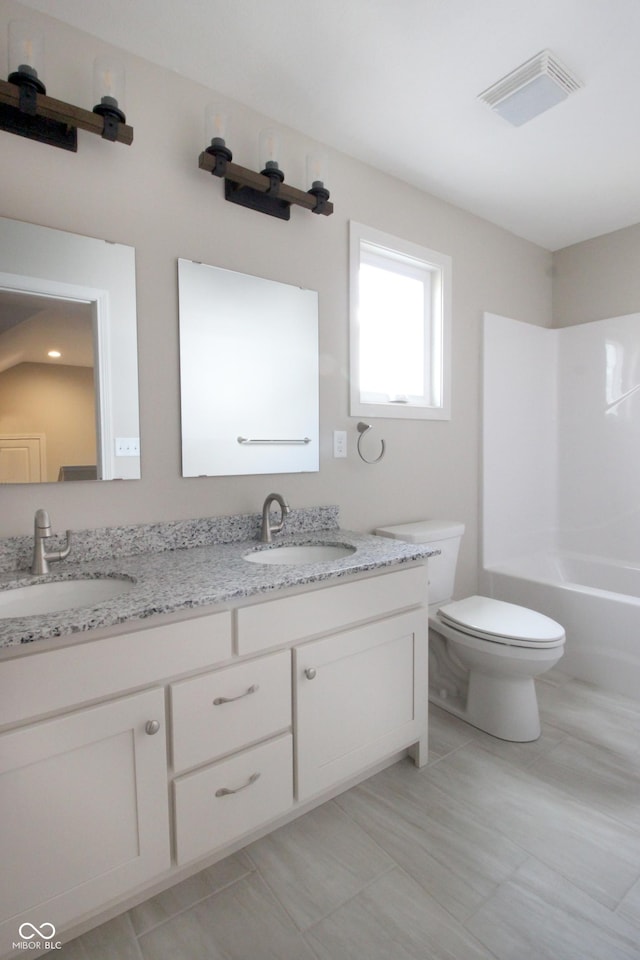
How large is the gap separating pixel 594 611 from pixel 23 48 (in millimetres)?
2978

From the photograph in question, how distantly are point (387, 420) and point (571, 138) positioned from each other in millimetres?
1398

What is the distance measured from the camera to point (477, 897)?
1.22 metres

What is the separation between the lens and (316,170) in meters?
1.86

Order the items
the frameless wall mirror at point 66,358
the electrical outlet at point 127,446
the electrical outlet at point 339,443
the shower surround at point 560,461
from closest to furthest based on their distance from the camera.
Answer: the frameless wall mirror at point 66,358
the electrical outlet at point 127,446
the electrical outlet at point 339,443
the shower surround at point 560,461

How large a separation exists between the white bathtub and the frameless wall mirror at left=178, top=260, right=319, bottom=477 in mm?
1426

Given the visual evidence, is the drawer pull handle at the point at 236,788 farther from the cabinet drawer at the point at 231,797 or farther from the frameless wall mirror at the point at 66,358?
the frameless wall mirror at the point at 66,358

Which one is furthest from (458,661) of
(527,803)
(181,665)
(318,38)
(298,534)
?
(318,38)

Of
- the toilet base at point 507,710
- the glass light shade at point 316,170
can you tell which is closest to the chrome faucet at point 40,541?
the glass light shade at point 316,170

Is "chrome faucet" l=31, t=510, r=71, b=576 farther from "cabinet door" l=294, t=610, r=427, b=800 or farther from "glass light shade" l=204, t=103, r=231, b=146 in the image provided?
"glass light shade" l=204, t=103, r=231, b=146

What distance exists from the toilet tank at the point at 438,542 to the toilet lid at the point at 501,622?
145 millimetres

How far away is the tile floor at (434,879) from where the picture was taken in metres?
1.11

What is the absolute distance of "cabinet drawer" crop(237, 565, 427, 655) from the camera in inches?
49.6

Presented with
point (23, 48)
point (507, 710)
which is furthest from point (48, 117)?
point (507, 710)

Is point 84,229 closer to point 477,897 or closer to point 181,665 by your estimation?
point 181,665
